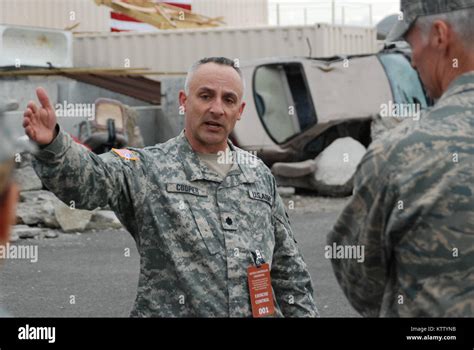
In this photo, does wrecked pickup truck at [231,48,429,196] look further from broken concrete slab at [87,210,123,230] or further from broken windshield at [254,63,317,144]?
→ broken concrete slab at [87,210,123,230]

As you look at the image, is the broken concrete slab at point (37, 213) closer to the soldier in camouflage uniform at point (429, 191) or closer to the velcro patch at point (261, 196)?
the velcro patch at point (261, 196)

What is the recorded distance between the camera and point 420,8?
6.00 feet

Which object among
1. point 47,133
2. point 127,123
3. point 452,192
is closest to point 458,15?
point 452,192

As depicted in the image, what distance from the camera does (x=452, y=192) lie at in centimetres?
176

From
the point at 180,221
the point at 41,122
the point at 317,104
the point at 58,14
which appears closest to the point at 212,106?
the point at 180,221

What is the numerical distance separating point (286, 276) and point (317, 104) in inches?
482

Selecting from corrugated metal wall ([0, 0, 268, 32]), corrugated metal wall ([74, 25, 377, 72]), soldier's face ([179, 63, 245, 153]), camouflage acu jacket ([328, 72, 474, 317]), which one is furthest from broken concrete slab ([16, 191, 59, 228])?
corrugated metal wall ([0, 0, 268, 32])

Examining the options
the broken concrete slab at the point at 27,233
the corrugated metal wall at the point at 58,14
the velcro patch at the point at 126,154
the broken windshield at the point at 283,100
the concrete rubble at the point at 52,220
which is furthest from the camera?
the corrugated metal wall at the point at 58,14

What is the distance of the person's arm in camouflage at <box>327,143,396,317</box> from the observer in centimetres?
179

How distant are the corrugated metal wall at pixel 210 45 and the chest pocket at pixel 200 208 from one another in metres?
15.4

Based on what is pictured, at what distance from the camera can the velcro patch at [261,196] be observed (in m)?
2.96

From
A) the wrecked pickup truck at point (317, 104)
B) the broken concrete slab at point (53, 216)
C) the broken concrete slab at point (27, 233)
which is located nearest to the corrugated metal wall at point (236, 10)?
the wrecked pickup truck at point (317, 104)

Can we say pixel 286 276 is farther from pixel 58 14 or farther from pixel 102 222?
pixel 58 14

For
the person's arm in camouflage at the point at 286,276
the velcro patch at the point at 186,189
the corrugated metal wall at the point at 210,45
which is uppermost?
the corrugated metal wall at the point at 210,45
